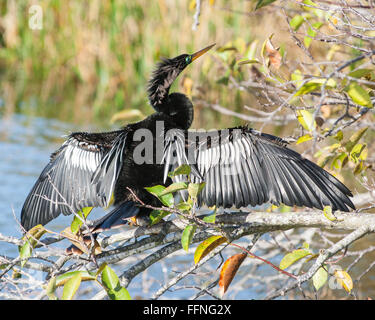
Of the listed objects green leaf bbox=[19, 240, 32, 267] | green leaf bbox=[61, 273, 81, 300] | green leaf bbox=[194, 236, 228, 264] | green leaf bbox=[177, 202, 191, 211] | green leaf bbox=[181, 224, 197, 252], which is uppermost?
green leaf bbox=[177, 202, 191, 211]

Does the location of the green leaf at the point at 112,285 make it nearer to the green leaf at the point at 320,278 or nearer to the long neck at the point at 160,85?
the green leaf at the point at 320,278

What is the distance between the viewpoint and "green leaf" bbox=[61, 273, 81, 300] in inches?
83.6

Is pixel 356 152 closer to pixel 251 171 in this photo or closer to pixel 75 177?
pixel 251 171

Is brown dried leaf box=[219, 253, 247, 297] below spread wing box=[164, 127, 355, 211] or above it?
below

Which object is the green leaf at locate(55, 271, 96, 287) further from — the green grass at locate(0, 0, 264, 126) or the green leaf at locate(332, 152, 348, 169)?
the green grass at locate(0, 0, 264, 126)

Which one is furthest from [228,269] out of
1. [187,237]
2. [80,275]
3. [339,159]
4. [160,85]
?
[160,85]

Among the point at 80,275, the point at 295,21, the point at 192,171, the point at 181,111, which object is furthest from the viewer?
the point at 181,111

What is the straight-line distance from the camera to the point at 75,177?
3.26 m

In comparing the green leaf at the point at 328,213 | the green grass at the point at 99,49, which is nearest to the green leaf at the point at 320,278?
the green leaf at the point at 328,213

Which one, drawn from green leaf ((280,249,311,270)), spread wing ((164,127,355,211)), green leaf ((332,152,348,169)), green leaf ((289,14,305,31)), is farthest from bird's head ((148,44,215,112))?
green leaf ((280,249,311,270))

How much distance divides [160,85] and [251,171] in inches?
38.4

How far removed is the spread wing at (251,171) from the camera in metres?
2.69
